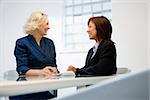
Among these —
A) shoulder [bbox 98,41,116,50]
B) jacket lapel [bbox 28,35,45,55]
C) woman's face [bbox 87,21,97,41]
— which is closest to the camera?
shoulder [bbox 98,41,116,50]

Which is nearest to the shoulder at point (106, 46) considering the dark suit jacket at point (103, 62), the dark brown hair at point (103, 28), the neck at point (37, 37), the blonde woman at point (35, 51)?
the dark suit jacket at point (103, 62)

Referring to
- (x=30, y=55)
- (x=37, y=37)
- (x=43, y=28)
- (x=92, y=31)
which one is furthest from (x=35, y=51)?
(x=92, y=31)

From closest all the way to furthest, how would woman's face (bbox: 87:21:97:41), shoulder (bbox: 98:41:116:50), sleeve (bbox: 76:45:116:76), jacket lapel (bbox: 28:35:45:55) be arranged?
sleeve (bbox: 76:45:116:76)
shoulder (bbox: 98:41:116:50)
jacket lapel (bbox: 28:35:45:55)
woman's face (bbox: 87:21:97:41)

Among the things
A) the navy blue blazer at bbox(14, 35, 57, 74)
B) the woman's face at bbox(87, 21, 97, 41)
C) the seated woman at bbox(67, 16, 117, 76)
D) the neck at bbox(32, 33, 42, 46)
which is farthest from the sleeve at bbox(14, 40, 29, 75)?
the woman's face at bbox(87, 21, 97, 41)

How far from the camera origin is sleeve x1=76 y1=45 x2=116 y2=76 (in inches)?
62.8

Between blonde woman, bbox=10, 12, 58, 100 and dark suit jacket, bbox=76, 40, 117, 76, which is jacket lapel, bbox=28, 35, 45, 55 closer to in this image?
blonde woman, bbox=10, 12, 58, 100

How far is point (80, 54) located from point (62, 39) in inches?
19.7

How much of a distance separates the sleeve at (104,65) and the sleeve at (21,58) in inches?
14.6

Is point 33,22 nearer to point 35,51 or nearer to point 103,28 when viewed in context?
point 35,51

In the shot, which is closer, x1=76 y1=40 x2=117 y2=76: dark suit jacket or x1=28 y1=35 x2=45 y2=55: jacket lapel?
x1=76 y1=40 x2=117 y2=76: dark suit jacket

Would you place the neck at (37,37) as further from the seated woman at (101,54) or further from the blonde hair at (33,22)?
the seated woman at (101,54)

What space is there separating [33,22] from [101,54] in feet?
2.16

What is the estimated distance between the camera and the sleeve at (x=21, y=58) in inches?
68.4

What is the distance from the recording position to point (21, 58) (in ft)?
5.91
